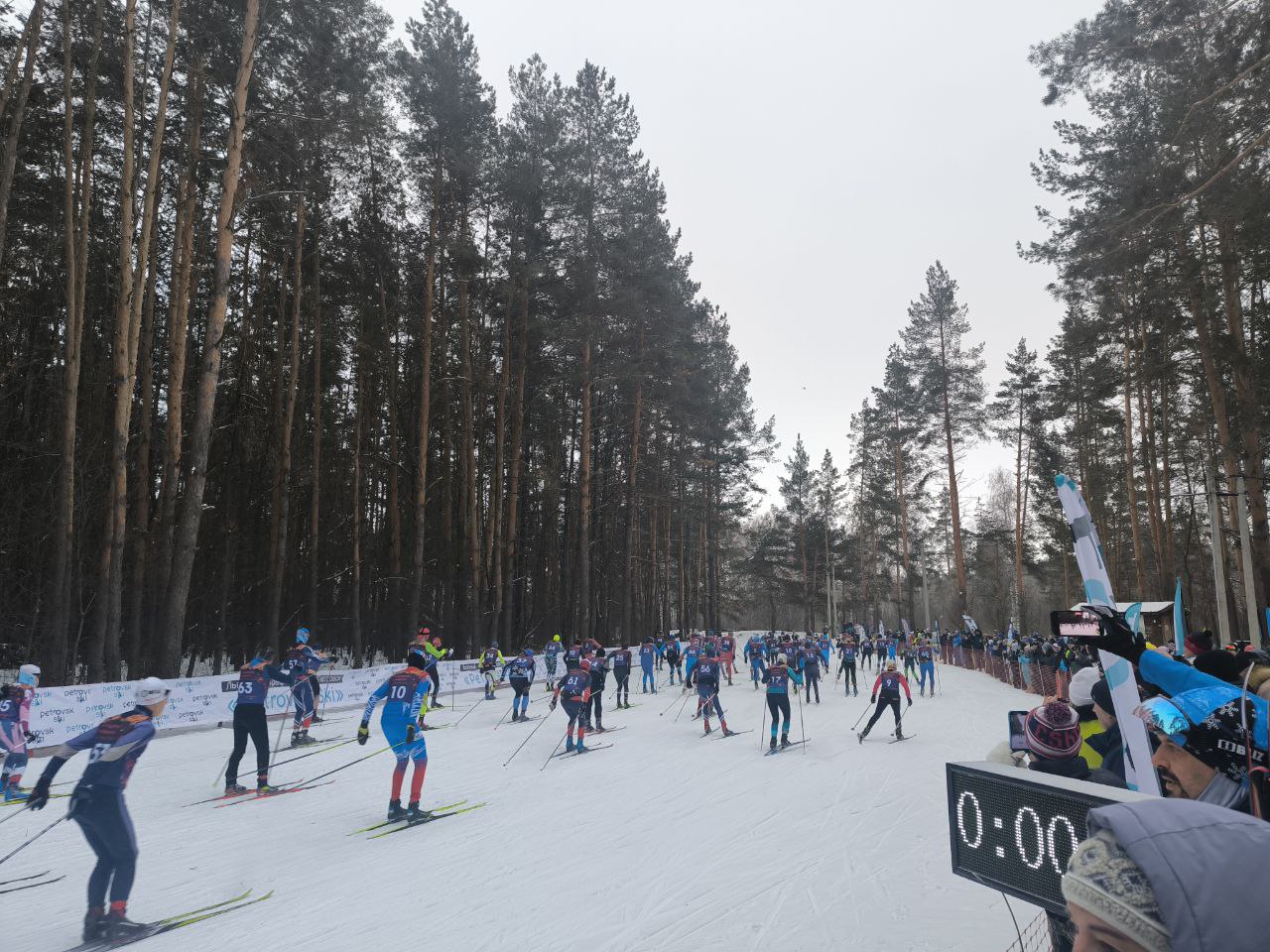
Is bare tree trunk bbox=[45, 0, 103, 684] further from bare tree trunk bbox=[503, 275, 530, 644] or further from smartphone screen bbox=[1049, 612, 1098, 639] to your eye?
smartphone screen bbox=[1049, 612, 1098, 639]

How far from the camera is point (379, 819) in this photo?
27.8ft

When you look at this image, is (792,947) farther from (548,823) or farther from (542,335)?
(542,335)

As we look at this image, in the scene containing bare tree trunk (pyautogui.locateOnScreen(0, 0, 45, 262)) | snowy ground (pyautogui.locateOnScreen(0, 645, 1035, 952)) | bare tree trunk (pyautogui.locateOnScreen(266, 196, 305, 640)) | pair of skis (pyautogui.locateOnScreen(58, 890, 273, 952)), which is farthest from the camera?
bare tree trunk (pyautogui.locateOnScreen(266, 196, 305, 640))

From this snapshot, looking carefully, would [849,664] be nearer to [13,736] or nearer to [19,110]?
[13,736]

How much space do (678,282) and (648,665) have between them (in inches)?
804

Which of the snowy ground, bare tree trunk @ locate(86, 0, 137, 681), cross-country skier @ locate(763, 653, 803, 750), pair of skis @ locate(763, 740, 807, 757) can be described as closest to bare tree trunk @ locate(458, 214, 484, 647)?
bare tree trunk @ locate(86, 0, 137, 681)

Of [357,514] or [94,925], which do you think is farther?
[357,514]

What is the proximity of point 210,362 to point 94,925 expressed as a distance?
1110cm

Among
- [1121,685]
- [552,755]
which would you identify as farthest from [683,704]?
[1121,685]

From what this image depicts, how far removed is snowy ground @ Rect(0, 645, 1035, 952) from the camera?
5.33 meters

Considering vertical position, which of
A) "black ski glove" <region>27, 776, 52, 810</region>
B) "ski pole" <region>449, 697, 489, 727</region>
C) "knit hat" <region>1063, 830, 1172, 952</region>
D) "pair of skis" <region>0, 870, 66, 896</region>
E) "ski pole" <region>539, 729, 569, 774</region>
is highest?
"knit hat" <region>1063, 830, 1172, 952</region>

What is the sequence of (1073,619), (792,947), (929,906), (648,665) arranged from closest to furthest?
(1073,619)
(792,947)
(929,906)
(648,665)

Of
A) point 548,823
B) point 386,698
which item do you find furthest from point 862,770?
point 386,698

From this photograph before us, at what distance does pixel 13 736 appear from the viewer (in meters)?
9.20
